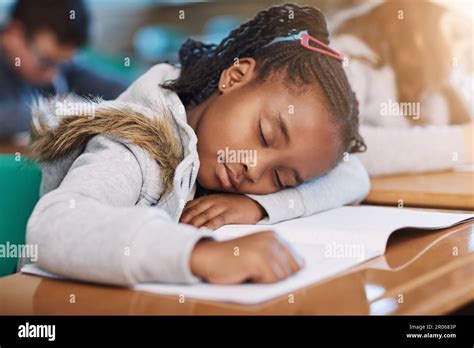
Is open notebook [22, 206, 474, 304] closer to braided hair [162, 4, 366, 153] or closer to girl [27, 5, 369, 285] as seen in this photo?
girl [27, 5, 369, 285]

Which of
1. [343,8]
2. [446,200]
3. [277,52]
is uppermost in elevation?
[343,8]

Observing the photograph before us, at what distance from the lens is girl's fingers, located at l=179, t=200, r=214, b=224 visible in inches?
32.0

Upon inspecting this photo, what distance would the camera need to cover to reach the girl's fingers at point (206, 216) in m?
0.80

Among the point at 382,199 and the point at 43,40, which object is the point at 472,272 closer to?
the point at 382,199

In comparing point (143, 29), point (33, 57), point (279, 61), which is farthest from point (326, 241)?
point (143, 29)

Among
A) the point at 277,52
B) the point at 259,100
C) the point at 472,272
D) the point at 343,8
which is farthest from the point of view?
the point at 343,8

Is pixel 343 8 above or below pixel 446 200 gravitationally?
above

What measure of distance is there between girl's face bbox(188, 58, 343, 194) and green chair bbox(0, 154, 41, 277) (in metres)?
0.28

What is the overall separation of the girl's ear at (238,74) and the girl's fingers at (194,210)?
214 millimetres

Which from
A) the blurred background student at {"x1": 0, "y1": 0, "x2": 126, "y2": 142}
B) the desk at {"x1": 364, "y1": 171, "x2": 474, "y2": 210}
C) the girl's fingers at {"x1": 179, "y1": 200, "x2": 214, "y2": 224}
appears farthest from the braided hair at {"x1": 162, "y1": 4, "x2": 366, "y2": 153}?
the blurred background student at {"x1": 0, "y1": 0, "x2": 126, "y2": 142}

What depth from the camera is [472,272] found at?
604mm
